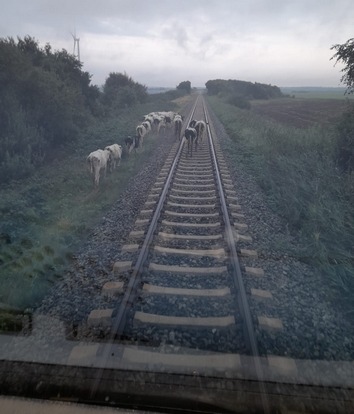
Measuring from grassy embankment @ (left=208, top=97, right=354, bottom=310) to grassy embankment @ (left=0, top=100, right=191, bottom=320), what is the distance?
3998 millimetres

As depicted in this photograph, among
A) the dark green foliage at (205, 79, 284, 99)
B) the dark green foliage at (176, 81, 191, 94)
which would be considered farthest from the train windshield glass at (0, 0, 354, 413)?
the dark green foliage at (176, 81, 191, 94)

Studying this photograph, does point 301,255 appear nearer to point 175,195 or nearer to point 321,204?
point 321,204

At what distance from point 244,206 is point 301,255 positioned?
2.21 m

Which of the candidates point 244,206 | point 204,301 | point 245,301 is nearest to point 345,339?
point 245,301

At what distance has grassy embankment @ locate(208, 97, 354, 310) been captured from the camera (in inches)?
200

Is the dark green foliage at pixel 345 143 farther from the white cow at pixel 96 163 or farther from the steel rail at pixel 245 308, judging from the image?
the white cow at pixel 96 163

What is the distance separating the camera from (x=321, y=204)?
671cm

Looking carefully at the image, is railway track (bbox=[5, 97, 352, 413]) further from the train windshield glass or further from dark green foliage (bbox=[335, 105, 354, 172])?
dark green foliage (bbox=[335, 105, 354, 172])

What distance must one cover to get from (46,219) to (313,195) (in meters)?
6.10

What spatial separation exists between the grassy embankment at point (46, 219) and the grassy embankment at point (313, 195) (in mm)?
3998

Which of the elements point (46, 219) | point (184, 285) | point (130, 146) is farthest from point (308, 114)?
point (184, 285)

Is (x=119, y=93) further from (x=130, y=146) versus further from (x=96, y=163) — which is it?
(x=96, y=163)

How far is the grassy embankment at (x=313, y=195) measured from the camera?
5.09m

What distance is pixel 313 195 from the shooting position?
24.3 ft
